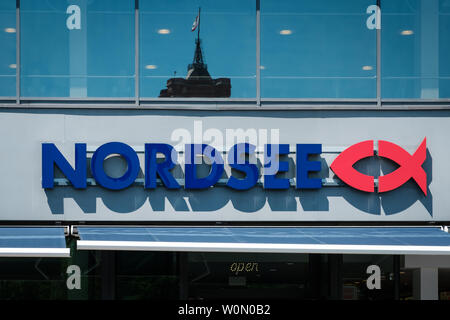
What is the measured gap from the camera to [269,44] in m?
13.2

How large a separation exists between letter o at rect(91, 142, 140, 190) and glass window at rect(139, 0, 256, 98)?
109 centimetres

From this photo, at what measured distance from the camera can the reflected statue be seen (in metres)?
13.1

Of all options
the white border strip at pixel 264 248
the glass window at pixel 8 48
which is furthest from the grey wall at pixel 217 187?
the white border strip at pixel 264 248

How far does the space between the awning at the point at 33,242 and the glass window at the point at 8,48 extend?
2.43 m

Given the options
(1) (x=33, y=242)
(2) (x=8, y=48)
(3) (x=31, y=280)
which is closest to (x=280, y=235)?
(1) (x=33, y=242)

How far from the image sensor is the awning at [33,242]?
1051cm

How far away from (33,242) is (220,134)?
3.78 meters

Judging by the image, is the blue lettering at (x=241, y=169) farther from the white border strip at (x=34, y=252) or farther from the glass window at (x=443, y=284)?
the glass window at (x=443, y=284)

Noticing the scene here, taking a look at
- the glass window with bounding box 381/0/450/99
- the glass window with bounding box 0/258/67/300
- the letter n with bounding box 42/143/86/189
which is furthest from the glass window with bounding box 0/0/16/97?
the glass window with bounding box 381/0/450/99

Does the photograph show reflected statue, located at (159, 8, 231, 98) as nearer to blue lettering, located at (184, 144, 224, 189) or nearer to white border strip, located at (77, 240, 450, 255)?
blue lettering, located at (184, 144, 224, 189)
